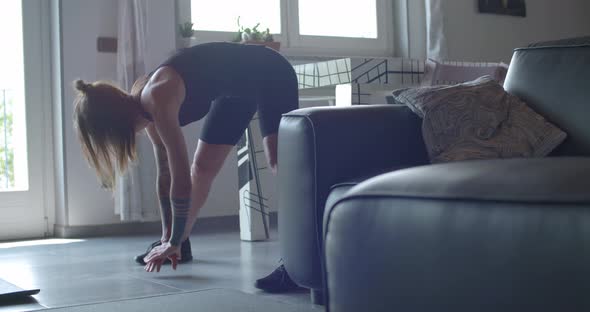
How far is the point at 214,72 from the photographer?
9.16ft

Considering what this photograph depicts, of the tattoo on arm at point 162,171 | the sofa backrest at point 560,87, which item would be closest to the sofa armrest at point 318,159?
the sofa backrest at point 560,87

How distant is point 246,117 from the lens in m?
3.01

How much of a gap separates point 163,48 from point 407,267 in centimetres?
351

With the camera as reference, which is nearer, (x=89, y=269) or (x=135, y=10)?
(x=89, y=269)

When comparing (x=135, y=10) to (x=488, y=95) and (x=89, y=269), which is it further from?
(x=488, y=95)

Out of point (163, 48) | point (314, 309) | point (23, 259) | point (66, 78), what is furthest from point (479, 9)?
point (314, 309)

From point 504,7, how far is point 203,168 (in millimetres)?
3655

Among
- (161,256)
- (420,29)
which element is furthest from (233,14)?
(161,256)

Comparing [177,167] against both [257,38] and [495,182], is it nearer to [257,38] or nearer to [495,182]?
[495,182]

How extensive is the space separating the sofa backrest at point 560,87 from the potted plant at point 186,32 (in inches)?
106

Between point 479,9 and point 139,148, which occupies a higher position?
point 479,9

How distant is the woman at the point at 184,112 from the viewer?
2.62 meters

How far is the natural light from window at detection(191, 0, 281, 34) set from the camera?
4.86 m

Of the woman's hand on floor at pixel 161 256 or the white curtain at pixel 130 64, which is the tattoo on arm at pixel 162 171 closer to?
the woman's hand on floor at pixel 161 256
